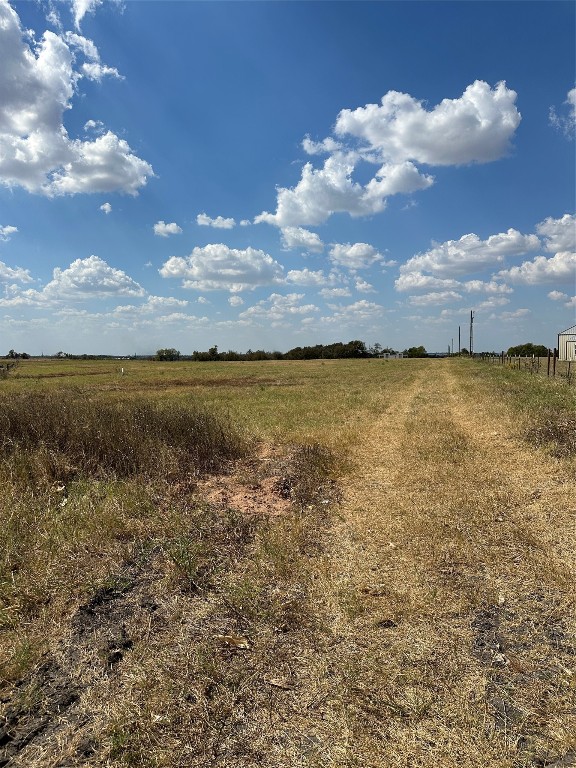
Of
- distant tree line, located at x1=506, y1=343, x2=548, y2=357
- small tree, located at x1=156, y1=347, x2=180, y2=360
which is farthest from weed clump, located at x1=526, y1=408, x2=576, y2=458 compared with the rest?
small tree, located at x1=156, y1=347, x2=180, y2=360

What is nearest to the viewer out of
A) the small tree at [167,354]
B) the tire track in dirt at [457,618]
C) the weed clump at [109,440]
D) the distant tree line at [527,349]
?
the tire track in dirt at [457,618]

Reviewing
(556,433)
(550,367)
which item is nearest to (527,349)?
(550,367)

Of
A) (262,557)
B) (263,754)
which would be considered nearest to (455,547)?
(262,557)

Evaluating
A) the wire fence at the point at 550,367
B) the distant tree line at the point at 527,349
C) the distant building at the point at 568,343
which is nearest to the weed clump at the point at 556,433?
the wire fence at the point at 550,367

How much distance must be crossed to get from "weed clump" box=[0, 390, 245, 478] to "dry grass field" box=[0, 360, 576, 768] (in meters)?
0.05

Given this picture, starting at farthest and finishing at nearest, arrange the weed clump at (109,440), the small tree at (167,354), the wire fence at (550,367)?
1. the small tree at (167,354)
2. the wire fence at (550,367)
3. the weed clump at (109,440)

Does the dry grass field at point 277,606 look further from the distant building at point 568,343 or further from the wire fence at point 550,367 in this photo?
the distant building at point 568,343

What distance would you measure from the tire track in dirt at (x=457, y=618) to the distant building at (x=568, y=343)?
5935 centimetres

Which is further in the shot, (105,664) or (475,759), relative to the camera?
(105,664)

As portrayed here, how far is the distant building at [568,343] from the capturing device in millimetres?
59094

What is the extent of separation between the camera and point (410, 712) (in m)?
3.03

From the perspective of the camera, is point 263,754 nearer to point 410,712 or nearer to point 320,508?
point 410,712

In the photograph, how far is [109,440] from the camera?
8914 millimetres

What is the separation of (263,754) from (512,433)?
10.6 m
